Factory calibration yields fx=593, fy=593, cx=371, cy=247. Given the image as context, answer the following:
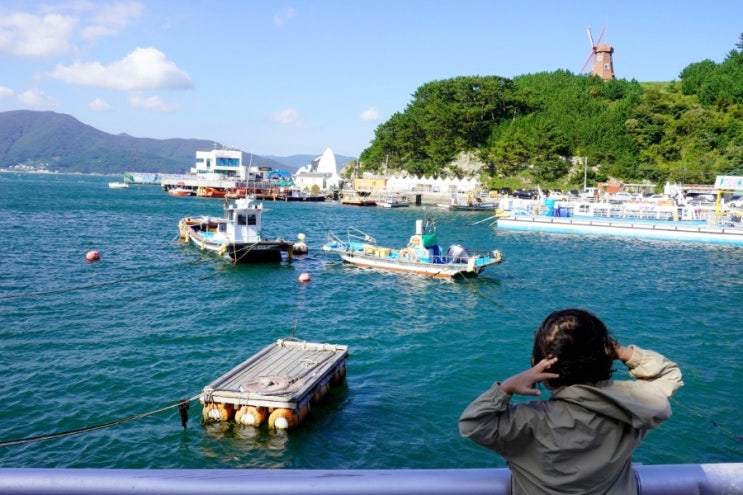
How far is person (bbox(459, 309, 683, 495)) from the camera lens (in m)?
2.30

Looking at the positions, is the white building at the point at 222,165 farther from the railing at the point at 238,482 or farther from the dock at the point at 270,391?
the railing at the point at 238,482

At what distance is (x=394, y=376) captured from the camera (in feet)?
51.6

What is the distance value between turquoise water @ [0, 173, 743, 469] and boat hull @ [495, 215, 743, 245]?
8366 millimetres

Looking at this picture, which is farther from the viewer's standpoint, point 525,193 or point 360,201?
point 360,201

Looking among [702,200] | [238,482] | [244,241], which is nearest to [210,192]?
[244,241]

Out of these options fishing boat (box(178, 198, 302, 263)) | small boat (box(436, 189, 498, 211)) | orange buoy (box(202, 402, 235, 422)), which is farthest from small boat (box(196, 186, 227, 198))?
orange buoy (box(202, 402, 235, 422))

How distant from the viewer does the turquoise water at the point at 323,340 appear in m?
11.5

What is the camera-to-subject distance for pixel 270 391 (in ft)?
39.0

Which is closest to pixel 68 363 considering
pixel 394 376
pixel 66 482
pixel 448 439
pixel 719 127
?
pixel 394 376

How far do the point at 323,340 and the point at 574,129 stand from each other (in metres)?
84.6

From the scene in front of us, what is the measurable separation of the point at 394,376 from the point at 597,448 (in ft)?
44.8

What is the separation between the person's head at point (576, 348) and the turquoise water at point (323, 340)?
889cm

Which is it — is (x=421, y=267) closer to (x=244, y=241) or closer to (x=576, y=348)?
(x=244, y=241)

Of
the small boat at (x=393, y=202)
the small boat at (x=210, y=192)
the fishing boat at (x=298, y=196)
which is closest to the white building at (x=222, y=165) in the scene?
the small boat at (x=210, y=192)
